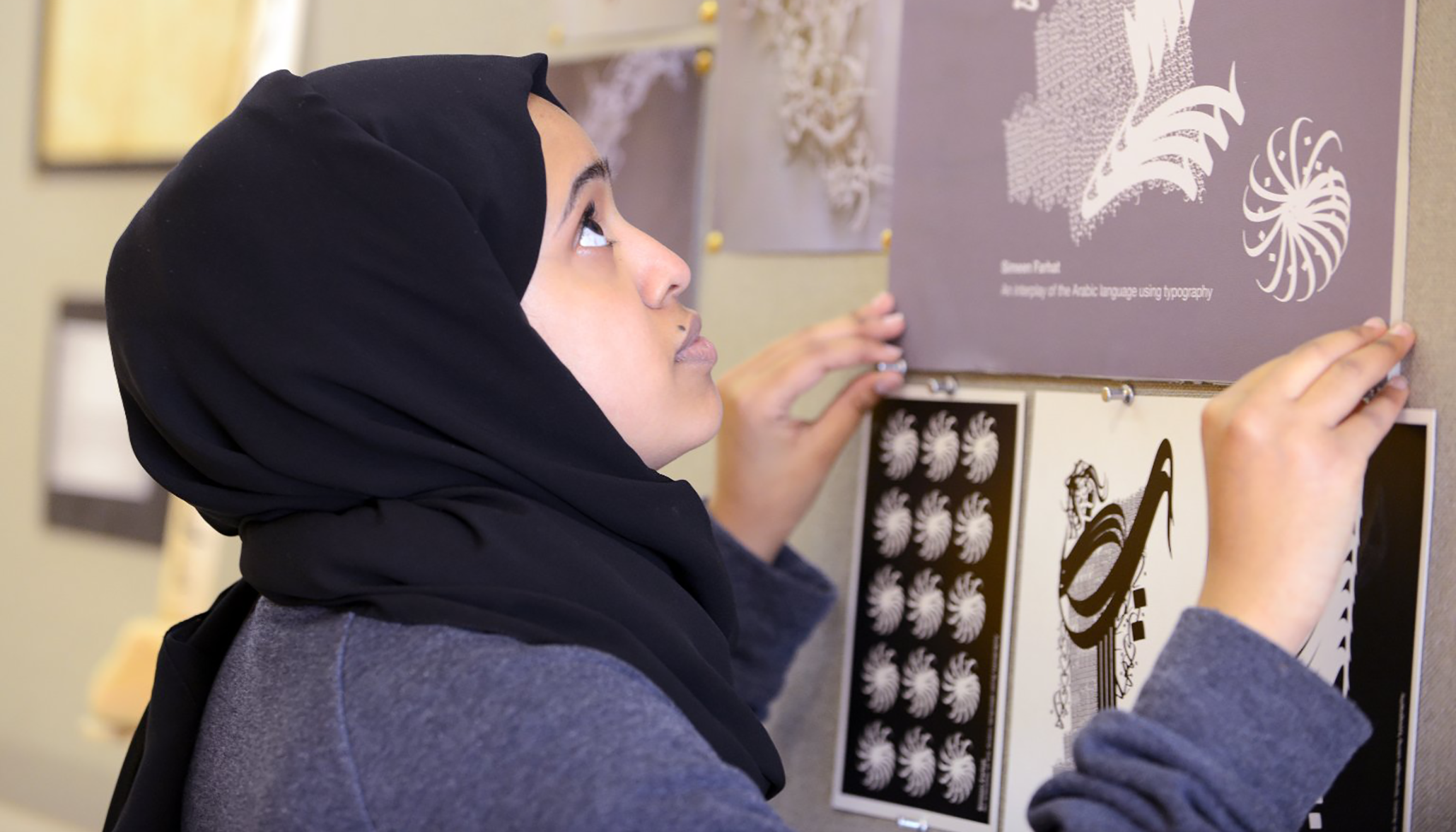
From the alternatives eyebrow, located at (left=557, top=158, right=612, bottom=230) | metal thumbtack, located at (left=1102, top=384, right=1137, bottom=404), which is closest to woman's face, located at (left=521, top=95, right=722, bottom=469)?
eyebrow, located at (left=557, top=158, right=612, bottom=230)


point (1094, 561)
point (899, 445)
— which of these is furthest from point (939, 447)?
point (1094, 561)

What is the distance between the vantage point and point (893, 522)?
1020 mm

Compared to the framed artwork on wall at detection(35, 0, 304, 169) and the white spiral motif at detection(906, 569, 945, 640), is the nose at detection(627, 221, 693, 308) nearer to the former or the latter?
the white spiral motif at detection(906, 569, 945, 640)

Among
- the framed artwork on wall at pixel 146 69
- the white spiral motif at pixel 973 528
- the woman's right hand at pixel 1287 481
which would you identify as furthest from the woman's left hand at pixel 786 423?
the framed artwork on wall at pixel 146 69

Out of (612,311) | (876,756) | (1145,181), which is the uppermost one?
(1145,181)

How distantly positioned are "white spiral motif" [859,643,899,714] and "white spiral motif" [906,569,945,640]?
3 cm

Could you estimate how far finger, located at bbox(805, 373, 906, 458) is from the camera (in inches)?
40.1

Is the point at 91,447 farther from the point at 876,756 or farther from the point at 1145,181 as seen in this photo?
the point at 1145,181

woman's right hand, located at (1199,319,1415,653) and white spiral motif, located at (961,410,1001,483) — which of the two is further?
white spiral motif, located at (961,410,1001,483)

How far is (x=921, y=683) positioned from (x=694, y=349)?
341 millimetres

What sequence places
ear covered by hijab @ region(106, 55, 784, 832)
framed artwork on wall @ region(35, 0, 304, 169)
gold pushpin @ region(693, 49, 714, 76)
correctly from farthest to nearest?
framed artwork on wall @ region(35, 0, 304, 169)
gold pushpin @ region(693, 49, 714, 76)
ear covered by hijab @ region(106, 55, 784, 832)

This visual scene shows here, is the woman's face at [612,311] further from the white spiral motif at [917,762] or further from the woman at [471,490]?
the white spiral motif at [917,762]

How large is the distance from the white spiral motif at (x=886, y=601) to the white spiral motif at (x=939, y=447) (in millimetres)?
89

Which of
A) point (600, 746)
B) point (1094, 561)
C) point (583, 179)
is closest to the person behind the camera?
point (600, 746)
